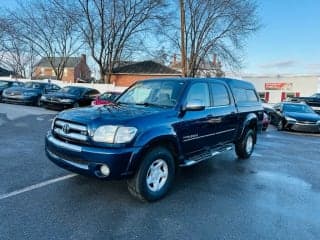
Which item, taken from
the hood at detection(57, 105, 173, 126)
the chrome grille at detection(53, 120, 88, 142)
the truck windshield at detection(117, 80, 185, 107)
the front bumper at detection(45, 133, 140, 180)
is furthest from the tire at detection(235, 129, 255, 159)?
the chrome grille at detection(53, 120, 88, 142)

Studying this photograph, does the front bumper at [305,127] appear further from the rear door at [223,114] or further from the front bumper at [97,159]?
the front bumper at [97,159]

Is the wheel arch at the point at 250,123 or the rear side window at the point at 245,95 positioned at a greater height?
the rear side window at the point at 245,95

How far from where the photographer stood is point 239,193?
16.8 feet

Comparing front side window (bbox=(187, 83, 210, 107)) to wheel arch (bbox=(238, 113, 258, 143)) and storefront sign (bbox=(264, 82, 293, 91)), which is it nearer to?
wheel arch (bbox=(238, 113, 258, 143))

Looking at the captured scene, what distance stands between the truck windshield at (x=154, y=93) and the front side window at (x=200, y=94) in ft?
0.67

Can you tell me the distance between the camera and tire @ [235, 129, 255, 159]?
293 inches

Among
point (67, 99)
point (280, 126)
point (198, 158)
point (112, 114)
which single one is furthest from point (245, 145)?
point (67, 99)

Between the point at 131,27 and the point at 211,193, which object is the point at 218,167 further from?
the point at 131,27

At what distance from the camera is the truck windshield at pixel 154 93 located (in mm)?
5211

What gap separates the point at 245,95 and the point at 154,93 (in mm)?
2983

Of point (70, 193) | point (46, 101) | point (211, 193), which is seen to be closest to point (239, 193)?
point (211, 193)

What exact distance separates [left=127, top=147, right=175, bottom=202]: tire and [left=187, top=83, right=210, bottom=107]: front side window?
1135 mm

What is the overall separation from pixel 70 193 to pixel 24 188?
724 mm

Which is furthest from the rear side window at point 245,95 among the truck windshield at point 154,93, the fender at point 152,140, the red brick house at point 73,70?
the red brick house at point 73,70
